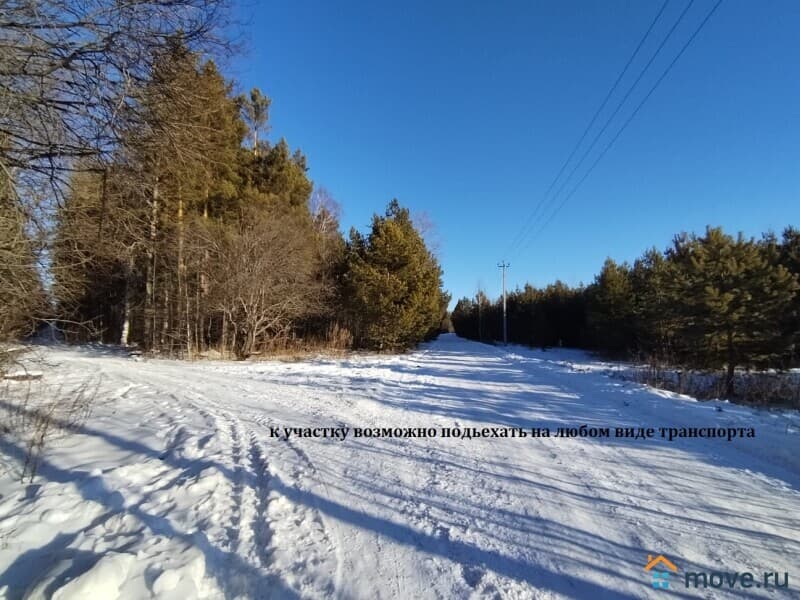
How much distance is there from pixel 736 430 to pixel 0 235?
28.7 ft

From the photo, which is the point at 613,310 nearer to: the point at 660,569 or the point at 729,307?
the point at 729,307

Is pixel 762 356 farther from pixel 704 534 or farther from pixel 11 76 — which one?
pixel 11 76

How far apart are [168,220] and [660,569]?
17451 millimetres

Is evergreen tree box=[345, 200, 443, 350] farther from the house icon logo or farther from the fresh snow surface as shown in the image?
the house icon logo

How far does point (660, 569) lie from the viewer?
7.41 feet

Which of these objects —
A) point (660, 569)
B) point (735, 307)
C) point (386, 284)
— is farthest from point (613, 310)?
point (660, 569)

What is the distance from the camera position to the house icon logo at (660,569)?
2137 mm

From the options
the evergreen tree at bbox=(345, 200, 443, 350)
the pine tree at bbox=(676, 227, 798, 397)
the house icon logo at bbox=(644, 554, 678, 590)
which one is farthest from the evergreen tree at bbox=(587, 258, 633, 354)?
the house icon logo at bbox=(644, 554, 678, 590)

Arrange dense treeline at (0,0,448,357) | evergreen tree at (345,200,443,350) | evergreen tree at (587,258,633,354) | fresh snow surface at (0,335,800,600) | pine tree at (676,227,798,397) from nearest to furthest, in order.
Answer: fresh snow surface at (0,335,800,600)
dense treeline at (0,0,448,357)
pine tree at (676,227,798,397)
evergreen tree at (345,200,443,350)
evergreen tree at (587,258,633,354)

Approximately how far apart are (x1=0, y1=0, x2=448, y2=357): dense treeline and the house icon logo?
17.4ft

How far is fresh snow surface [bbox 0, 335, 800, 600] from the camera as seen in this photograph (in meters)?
2.12

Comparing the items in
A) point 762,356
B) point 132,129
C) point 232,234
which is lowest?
point 762,356

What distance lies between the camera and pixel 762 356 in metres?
12.1

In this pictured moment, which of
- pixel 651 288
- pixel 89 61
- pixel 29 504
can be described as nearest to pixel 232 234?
pixel 89 61
